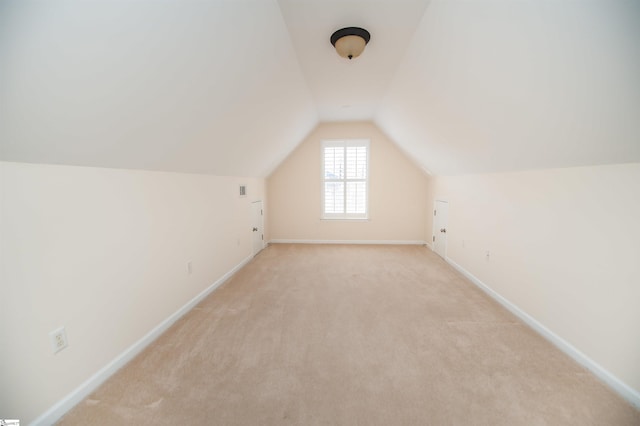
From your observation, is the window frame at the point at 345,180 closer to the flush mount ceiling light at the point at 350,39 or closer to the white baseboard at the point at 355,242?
the white baseboard at the point at 355,242

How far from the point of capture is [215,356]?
1.87m

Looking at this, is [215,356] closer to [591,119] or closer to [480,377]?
[480,377]

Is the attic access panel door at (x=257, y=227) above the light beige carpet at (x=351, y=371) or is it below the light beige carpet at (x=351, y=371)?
above

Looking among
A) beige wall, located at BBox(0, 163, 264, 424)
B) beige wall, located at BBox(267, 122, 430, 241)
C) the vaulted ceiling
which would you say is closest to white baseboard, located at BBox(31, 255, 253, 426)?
beige wall, located at BBox(0, 163, 264, 424)

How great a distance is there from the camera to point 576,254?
1867 millimetres

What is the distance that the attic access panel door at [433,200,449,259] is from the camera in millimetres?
4371

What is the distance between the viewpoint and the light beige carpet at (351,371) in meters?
1.39

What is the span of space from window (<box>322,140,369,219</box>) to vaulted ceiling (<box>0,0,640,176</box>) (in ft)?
8.77

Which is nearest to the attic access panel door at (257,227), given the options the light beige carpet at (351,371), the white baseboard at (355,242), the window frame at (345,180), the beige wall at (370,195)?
the beige wall at (370,195)

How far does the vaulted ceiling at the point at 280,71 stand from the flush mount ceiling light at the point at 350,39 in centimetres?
7

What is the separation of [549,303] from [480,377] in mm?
1022

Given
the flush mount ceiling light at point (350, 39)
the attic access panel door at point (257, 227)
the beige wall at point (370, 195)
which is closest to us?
the flush mount ceiling light at point (350, 39)

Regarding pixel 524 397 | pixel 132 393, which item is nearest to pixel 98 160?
pixel 132 393

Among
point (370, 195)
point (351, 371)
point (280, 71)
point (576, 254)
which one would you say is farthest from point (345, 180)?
point (351, 371)
